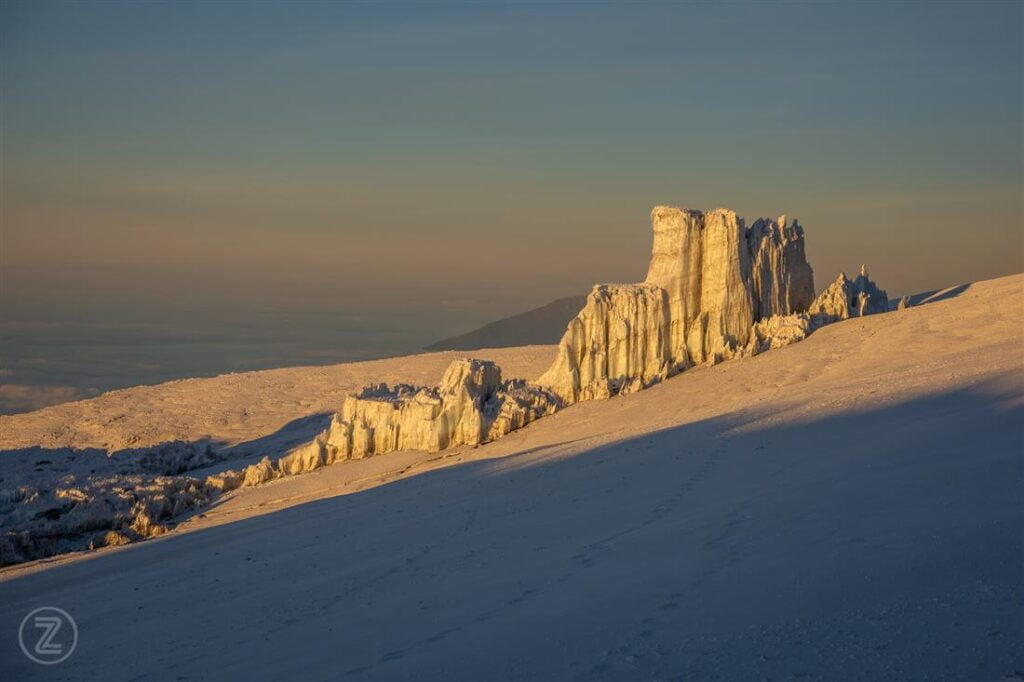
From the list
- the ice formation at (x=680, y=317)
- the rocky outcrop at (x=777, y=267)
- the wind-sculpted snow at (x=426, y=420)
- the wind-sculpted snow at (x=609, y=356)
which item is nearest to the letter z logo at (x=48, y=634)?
the wind-sculpted snow at (x=609, y=356)

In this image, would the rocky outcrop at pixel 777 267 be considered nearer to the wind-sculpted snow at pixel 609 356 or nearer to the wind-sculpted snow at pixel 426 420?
the wind-sculpted snow at pixel 609 356

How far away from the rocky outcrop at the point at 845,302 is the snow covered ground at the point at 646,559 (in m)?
5.26

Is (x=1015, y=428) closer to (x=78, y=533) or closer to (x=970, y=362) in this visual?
(x=970, y=362)

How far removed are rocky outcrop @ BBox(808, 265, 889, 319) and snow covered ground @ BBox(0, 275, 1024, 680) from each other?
526cm

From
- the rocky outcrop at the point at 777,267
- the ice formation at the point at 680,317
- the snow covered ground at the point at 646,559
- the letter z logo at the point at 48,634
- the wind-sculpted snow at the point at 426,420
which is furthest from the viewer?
the rocky outcrop at the point at 777,267

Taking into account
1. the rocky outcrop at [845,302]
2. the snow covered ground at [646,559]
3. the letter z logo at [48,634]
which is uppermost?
the rocky outcrop at [845,302]

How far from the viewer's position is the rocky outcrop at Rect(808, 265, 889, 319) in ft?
77.7

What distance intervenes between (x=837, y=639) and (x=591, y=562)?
2965 millimetres

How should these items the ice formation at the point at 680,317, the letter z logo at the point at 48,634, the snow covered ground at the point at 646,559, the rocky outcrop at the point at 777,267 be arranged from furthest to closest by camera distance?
the rocky outcrop at the point at 777,267, the ice formation at the point at 680,317, the letter z logo at the point at 48,634, the snow covered ground at the point at 646,559

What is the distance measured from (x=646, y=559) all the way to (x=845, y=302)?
1703 centimetres

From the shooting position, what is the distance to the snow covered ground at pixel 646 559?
20.6ft

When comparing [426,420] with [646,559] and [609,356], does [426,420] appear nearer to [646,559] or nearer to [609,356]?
[609,356]

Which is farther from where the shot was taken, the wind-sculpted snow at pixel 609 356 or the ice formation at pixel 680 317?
the ice formation at pixel 680 317

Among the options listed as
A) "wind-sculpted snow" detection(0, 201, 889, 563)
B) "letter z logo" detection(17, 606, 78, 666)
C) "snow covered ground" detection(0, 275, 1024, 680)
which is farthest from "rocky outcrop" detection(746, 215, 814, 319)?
"letter z logo" detection(17, 606, 78, 666)
